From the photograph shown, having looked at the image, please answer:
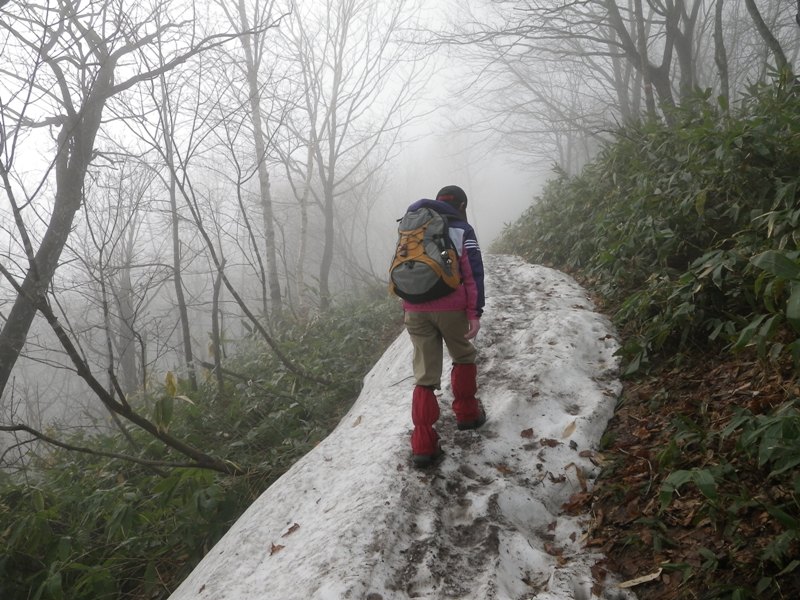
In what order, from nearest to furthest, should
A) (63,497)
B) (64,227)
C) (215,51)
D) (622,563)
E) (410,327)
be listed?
(622,563) → (410,327) → (63,497) → (64,227) → (215,51)

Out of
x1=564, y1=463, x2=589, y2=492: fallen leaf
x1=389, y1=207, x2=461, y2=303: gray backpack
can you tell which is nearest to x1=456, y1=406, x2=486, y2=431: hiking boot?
x1=564, y1=463, x2=589, y2=492: fallen leaf

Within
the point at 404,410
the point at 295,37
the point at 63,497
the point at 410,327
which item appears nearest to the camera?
the point at 410,327

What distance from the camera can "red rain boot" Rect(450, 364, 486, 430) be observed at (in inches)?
141

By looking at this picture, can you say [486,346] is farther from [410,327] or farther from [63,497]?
[63,497]

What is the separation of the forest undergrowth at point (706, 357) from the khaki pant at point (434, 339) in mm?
1214

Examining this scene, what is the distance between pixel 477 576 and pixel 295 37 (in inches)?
578

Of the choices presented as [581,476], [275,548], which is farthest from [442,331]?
[275,548]

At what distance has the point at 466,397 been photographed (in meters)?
3.65

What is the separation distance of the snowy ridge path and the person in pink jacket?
0.90ft

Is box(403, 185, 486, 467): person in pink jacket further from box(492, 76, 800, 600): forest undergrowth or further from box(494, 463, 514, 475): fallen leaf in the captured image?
box(492, 76, 800, 600): forest undergrowth

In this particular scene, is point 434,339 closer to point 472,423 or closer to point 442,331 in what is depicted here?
point 442,331

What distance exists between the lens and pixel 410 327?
11.6 ft

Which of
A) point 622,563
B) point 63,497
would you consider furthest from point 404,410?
point 63,497

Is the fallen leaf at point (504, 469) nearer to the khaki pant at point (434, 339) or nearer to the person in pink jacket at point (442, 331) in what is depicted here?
the person in pink jacket at point (442, 331)
